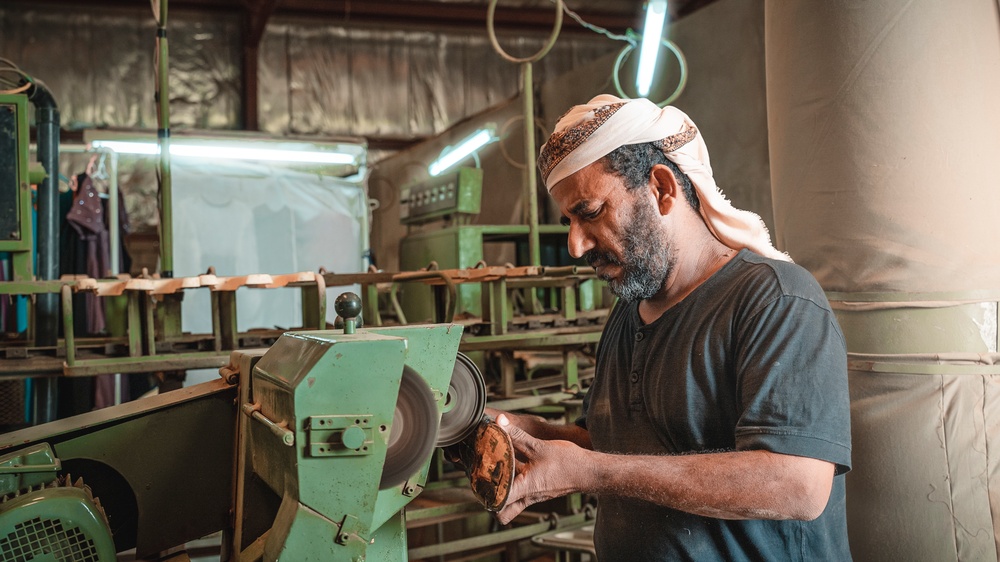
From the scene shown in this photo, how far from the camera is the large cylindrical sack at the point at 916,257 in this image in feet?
5.35

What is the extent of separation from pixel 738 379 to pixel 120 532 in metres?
1.27

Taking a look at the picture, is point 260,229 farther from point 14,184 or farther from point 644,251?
point 644,251

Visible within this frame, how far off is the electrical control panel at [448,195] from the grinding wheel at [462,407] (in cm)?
311

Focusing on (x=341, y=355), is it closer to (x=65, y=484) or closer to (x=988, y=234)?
(x=65, y=484)

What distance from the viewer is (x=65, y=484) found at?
139 cm

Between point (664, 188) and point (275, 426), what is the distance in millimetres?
795

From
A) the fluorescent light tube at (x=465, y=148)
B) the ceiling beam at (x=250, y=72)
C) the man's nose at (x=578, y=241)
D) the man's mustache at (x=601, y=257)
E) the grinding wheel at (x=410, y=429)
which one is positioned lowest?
the grinding wheel at (x=410, y=429)

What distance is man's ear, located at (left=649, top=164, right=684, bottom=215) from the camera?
54.4 inches

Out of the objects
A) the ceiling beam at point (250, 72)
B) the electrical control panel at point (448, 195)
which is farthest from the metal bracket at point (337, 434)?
the ceiling beam at point (250, 72)

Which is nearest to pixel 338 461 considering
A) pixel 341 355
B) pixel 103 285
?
pixel 341 355

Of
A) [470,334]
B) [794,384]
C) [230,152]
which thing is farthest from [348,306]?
[230,152]

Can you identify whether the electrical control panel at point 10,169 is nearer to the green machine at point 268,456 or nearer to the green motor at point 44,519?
the green machine at point 268,456

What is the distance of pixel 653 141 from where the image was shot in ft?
4.49

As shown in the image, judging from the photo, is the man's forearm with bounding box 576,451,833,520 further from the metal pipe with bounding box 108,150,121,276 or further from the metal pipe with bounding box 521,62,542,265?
the metal pipe with bounding box 108,150,121,276
